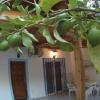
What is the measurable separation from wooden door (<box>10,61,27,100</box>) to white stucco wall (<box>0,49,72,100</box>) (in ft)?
0.61

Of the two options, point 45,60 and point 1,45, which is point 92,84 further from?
point 1,45

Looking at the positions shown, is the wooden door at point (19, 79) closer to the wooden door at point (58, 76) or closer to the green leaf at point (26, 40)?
the wooden door at point (58, 76)

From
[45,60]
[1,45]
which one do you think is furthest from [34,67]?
[1,45]

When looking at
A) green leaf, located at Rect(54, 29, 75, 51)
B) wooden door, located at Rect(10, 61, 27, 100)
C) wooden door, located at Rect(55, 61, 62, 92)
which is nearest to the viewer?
green leaf, located at Rect(54, 29, 75, 51)

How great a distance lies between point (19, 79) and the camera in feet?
30.9

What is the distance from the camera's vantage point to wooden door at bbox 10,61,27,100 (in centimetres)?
927

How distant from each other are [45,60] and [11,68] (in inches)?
60.0

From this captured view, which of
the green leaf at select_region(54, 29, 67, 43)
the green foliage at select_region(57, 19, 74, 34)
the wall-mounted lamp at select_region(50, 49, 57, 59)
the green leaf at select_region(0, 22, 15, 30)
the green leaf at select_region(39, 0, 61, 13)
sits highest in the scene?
the wall-mounted lamp at select_region(50, 49, 57, 59)

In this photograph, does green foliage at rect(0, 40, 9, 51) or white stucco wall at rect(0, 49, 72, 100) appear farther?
white stucco wall at rect(0, 49, 72, 100)

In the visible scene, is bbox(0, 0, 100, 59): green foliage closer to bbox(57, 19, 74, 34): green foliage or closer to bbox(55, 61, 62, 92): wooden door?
bbox(57, 19, 74, 34): green foliage

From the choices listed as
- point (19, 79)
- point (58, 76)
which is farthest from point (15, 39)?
point (58, 76)

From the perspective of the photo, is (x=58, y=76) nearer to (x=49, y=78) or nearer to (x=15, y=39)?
(x=49, y=78)

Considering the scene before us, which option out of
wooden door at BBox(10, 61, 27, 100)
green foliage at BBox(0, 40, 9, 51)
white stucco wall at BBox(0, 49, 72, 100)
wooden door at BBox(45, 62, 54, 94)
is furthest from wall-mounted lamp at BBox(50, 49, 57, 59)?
green foliage at BBox(0, 40, 9, 51)

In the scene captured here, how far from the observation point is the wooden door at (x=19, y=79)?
9.27 meters
